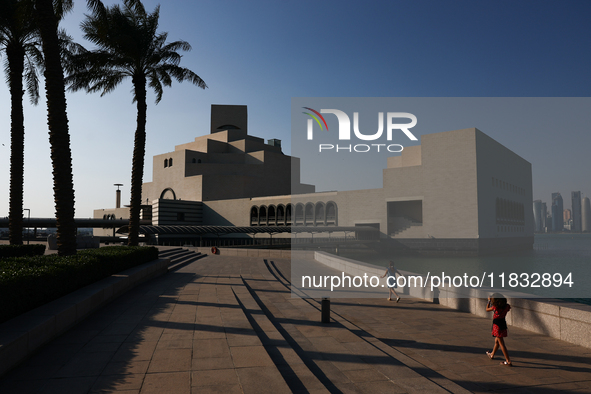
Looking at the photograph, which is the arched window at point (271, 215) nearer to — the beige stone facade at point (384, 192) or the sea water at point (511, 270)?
the beige stone facade at point (384, 192)

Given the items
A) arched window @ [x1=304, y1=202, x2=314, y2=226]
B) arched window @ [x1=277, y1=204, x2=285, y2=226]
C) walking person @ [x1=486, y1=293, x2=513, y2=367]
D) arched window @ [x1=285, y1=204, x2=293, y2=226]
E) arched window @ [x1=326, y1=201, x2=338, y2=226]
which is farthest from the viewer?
arched window @ [x1=277, y1=204, x2=285, y2=226]

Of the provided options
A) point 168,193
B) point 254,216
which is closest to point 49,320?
point 254,216

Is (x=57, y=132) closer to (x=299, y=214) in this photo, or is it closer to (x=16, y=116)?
(x=16, y=116)

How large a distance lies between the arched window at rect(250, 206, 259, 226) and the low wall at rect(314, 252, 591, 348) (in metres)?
54.3

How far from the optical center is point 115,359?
5.51 meters

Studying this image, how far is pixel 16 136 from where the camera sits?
17.3 metres

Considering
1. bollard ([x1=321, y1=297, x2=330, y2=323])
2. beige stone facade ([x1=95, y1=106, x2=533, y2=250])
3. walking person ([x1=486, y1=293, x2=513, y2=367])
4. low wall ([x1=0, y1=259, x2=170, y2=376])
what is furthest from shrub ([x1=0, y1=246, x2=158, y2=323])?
beige stone facade ([x1=95, y1=106, x2=533, y2=250])

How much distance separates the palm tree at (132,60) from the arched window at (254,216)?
4560cm

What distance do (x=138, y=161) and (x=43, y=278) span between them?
39.5ft

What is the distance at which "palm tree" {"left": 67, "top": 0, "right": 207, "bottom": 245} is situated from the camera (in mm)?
17406

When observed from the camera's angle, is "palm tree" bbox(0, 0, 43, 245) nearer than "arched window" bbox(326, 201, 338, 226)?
Yes

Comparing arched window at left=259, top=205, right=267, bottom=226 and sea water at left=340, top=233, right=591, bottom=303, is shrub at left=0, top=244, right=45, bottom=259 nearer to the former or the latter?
sea water at left=340, top=233, right=591, bottom=303

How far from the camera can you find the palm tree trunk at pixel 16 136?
1703 cm

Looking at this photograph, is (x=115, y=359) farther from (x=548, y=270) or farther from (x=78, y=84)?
(x=548, y=270)
